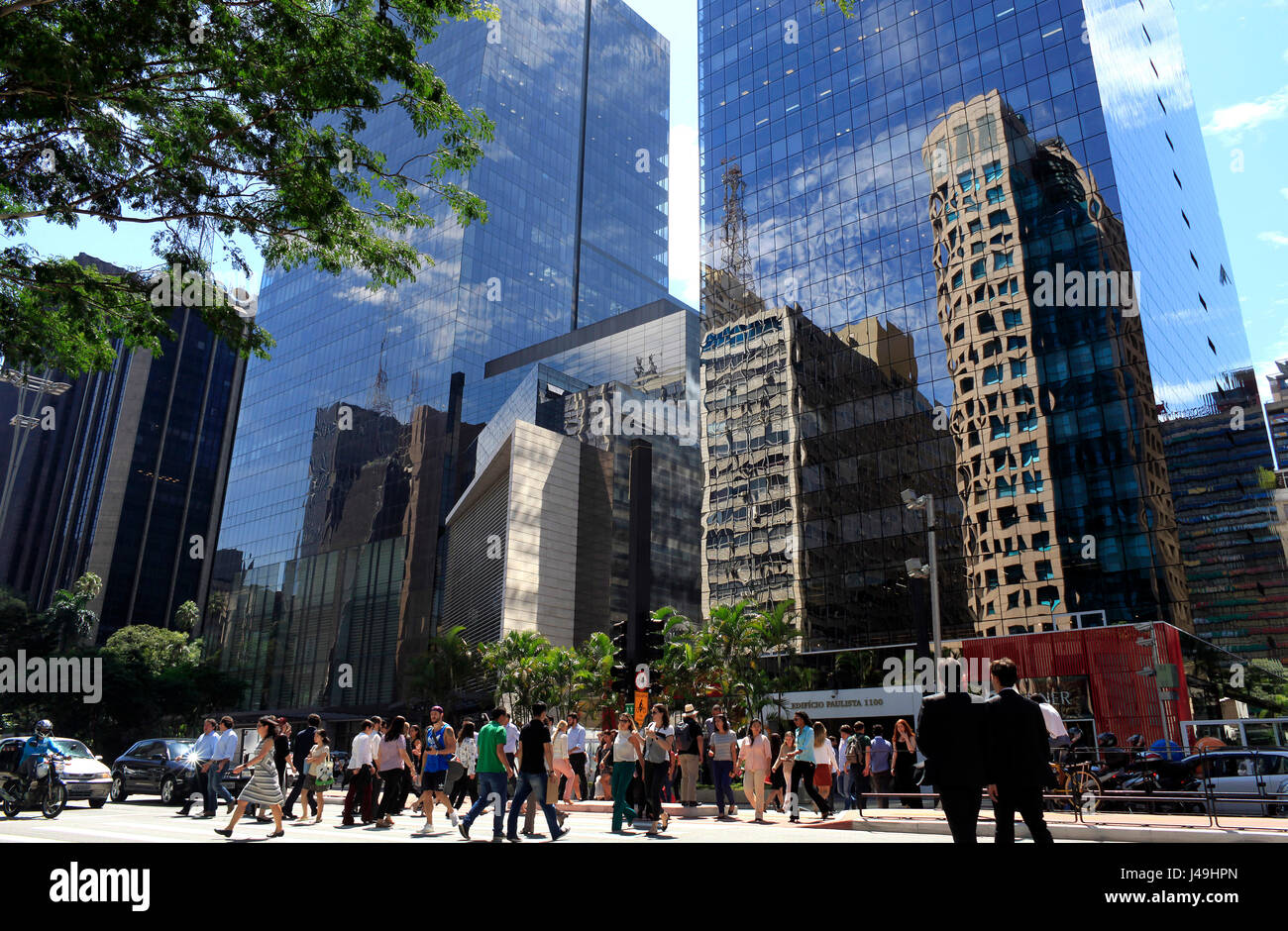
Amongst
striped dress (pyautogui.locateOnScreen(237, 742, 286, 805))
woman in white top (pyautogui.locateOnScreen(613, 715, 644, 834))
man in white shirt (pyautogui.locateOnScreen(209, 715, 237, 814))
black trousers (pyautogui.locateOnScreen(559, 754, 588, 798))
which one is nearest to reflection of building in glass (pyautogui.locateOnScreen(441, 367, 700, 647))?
black trousers (pyautogui.locateOnScreen(559, 754, 588, 798))

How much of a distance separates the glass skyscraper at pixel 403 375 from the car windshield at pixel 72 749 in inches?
2162

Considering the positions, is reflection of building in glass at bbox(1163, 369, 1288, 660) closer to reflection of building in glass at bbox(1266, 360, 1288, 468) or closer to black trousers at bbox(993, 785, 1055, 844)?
black trousers at bbox(993, 785, 1055, 844)

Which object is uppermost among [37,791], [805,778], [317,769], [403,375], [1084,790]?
[403,375]

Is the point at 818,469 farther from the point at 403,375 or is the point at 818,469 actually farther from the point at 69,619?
the point at 69,619

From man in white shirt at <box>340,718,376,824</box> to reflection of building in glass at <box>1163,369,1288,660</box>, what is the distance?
45.6 m

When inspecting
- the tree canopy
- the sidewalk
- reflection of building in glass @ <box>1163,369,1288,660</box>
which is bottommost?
the sidewalk

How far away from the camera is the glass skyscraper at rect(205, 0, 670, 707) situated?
83625 mm

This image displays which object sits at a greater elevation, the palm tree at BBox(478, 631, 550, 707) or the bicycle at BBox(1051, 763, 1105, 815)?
the palm tree at BBox(478, 631, 550, 707)

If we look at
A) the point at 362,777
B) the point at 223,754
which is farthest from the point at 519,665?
the point at 362,777

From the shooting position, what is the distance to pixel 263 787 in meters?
12.5

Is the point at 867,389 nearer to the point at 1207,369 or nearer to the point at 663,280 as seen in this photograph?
the point at 1207,369

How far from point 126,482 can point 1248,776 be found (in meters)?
138

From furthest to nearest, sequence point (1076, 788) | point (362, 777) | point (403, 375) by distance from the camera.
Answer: point (403, 375) < point (362, 777) < point (1076, 788)
